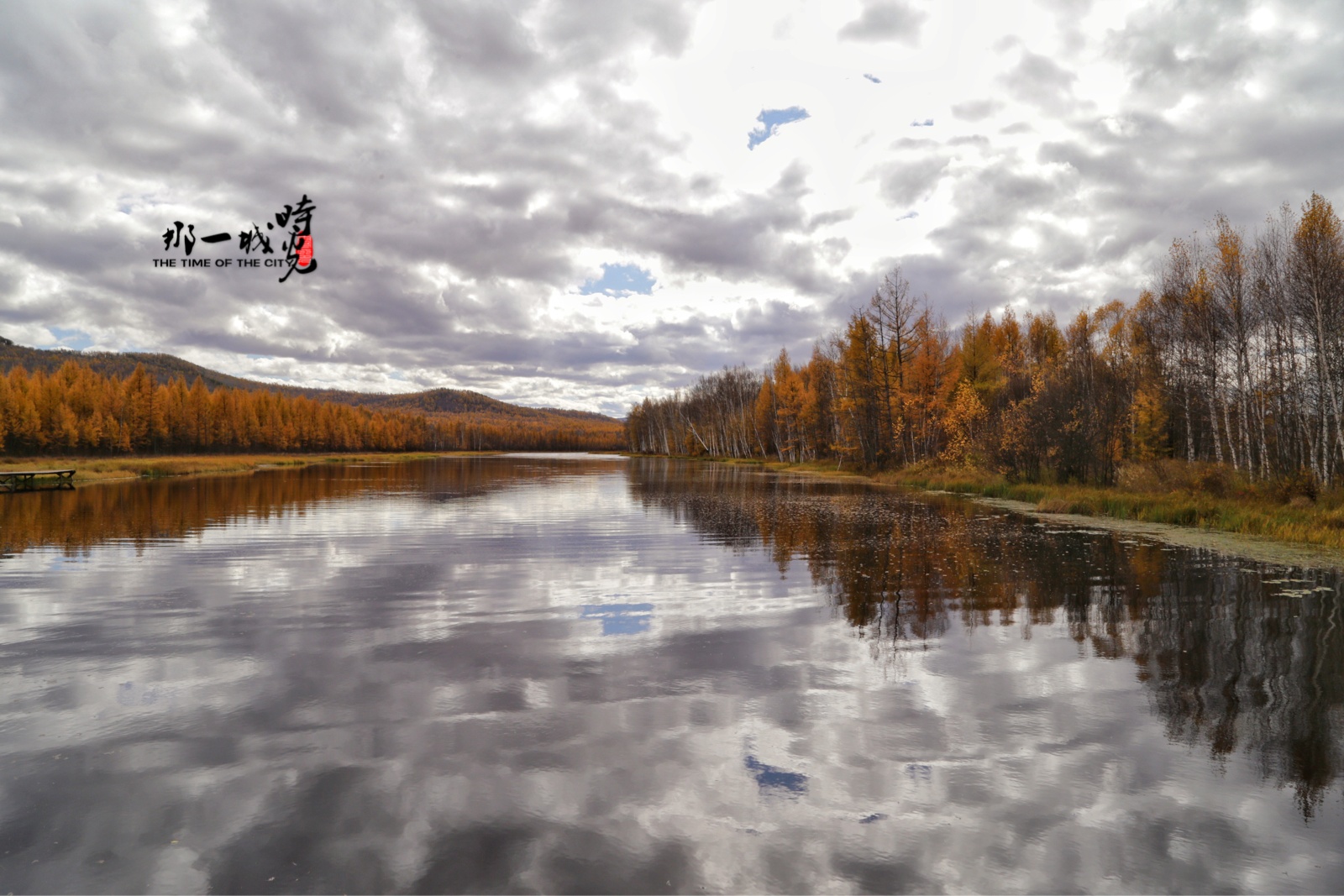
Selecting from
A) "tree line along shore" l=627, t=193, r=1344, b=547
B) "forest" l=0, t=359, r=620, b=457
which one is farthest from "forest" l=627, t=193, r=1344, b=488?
"forest" l=0, t=359, r=620, b=457

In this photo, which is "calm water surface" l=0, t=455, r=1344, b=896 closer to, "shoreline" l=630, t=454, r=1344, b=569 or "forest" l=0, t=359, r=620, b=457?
"shoreline" l=630, t=454, r=1344, b=569

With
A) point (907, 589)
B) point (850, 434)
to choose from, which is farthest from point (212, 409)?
point (907, 589)

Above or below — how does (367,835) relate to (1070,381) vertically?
below

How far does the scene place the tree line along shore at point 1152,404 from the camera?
26.0 meters

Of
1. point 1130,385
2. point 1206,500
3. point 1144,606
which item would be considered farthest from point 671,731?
point 1130,385

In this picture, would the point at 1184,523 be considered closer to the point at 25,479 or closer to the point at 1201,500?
the point at 1201,500

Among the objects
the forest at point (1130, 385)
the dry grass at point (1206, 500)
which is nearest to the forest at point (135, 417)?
the forest at point (1130, 385)

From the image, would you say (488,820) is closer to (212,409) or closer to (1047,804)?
(1047,804)

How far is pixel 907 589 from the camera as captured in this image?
13.5 metres

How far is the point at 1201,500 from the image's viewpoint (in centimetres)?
2386

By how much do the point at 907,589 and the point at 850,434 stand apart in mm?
57821

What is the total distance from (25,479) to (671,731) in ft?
178

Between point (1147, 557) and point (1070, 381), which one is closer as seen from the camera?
point (1147, 557)

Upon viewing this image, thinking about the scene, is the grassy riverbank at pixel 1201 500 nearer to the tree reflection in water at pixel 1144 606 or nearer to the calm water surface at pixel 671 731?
the tree reflection in water at pixel 1144 606
